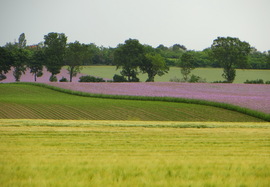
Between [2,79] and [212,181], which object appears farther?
[2,79]

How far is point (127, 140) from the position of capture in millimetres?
15766

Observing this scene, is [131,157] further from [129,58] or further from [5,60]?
[129,58]

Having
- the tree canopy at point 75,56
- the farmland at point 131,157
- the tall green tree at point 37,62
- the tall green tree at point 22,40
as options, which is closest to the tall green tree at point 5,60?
the tall green tree at point 37,62

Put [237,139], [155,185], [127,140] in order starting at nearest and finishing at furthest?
[155,185], [127,140], [237,139]

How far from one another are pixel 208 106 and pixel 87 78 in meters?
44.5

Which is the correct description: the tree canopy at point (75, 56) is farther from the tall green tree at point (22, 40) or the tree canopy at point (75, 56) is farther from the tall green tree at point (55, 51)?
the tall green tree at point (22, 40)

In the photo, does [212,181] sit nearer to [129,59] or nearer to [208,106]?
[208,106]

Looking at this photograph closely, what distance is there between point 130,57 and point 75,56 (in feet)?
38.2

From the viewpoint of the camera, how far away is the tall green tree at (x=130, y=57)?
91062mm

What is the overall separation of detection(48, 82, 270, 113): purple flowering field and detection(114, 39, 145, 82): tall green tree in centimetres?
3049

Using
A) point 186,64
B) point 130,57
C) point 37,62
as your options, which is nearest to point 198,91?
point 130,57

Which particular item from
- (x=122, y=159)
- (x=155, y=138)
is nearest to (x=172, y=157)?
(x=122, y=159)

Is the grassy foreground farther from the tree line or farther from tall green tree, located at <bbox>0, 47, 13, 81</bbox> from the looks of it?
the tree line

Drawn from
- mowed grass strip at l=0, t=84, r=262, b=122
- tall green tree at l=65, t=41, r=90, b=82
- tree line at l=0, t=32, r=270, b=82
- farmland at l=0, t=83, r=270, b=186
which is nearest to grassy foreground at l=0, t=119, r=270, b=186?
farmland at l=0, t=83, r=270, b=186
